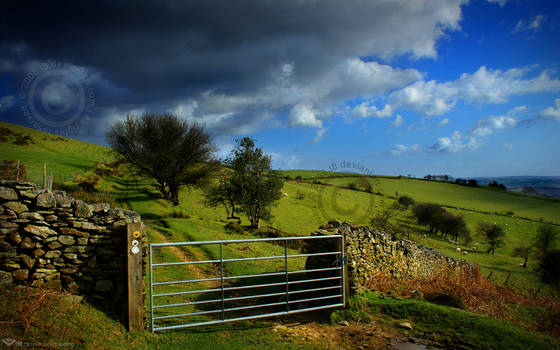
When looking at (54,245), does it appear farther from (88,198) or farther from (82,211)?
(88,198)

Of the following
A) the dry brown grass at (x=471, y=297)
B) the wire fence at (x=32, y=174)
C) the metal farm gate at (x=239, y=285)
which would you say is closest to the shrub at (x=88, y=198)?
the wire fence at (x=32, y=174)

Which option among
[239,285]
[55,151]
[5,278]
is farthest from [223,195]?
[55,151]

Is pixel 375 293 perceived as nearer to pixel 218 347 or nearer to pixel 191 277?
pixel 218 347

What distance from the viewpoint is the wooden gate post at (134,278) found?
5.40 metres

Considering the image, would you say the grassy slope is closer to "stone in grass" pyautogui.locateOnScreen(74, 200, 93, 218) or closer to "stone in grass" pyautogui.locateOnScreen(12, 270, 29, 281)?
"stone in grass" pyautogui.locateOnScreen(74, 200, 93, 218)

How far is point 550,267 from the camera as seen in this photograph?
1138 inches

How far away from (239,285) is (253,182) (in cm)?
1739

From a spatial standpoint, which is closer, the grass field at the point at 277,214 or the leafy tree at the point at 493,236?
the grass field at the point at 277,214

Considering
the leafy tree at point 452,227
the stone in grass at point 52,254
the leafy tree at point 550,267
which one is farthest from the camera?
the leafy tree at point 452,227

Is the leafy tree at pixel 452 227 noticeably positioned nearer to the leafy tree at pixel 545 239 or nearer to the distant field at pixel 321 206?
the distant field at pixel 321 206

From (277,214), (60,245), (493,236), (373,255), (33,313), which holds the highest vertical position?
(60,245)

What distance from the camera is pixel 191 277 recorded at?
10.3 meters

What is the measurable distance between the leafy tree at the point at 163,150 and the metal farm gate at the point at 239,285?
51.7 feet

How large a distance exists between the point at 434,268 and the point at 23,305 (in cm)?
1569
